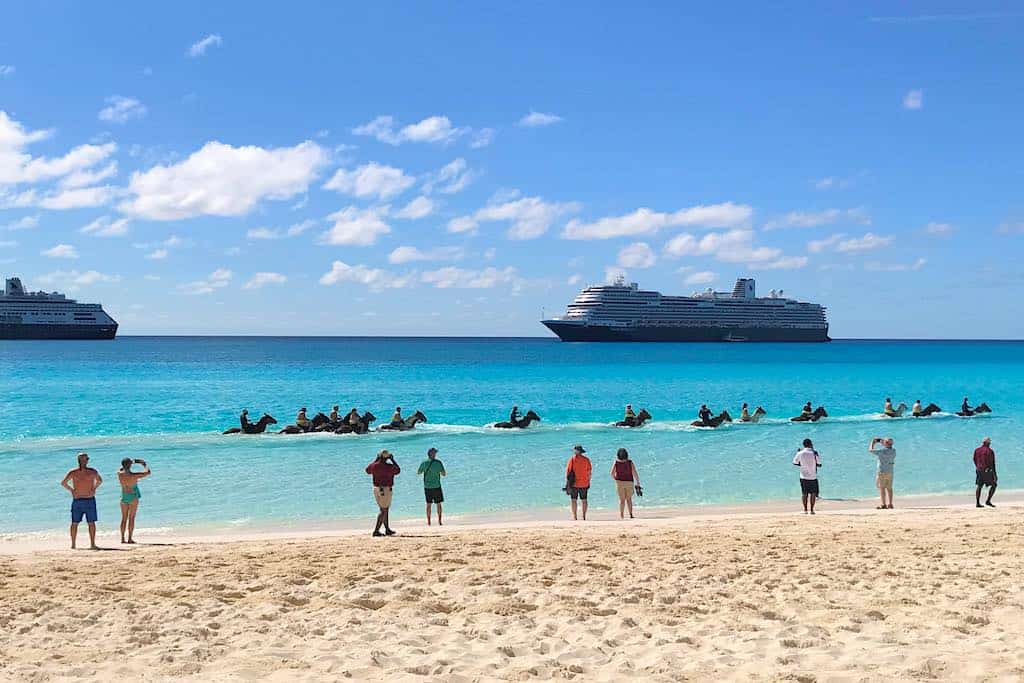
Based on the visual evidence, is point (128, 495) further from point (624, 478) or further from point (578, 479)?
point (624, 478)

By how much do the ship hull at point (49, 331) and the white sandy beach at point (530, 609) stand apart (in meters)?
164

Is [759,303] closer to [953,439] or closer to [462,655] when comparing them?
[953,439]

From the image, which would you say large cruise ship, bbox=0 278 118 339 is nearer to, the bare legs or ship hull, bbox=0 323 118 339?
ship hull, bbox=0 323 118 339

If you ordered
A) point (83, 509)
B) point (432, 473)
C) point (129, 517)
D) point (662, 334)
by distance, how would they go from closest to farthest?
point (83, 509) → point (129, 517) → point (432, 473) → point (662, 334)

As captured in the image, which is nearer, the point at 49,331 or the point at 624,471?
the point at 624,471

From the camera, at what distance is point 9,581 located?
9484mm

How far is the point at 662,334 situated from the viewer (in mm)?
147750

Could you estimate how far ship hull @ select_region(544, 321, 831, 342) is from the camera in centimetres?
14700

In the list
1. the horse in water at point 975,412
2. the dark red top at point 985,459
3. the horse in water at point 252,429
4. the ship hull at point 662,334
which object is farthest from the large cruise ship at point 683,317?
the dark red top at point 985,459

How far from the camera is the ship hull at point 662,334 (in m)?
147

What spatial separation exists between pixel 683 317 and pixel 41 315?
11991 cm

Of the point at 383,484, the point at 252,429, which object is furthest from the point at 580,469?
the point at 252,429

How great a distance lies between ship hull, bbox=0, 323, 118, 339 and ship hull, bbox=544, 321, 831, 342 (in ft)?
297

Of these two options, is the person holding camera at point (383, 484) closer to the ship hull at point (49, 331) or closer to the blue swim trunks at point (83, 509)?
the blue swim trunks at point (83, 509)
